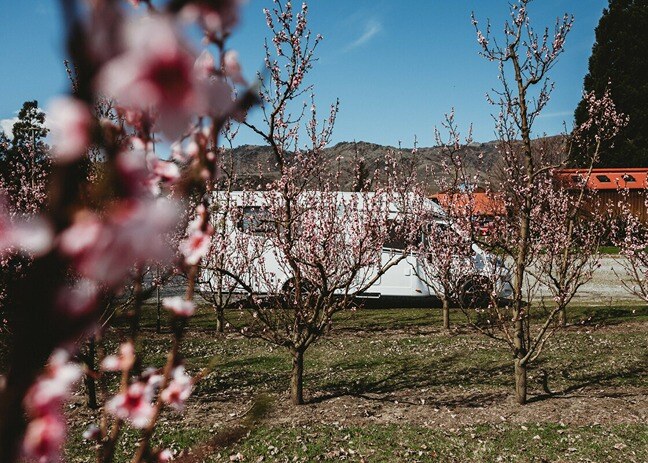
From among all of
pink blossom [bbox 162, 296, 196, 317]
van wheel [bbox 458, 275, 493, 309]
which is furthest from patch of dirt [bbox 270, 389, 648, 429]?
pink blossom [bbox 162, 296, 196, 317]

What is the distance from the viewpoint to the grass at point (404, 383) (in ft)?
16.4

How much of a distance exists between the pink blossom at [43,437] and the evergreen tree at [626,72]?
123ft

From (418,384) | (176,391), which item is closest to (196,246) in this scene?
(176,391)

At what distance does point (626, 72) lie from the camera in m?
34.0

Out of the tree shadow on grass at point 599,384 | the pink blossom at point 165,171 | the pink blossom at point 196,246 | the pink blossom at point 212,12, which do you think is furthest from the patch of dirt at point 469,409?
the pink blossom at point 212,12

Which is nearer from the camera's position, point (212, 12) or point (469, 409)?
point (212, 12)

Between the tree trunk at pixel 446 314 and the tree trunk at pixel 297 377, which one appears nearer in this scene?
the tree trunk at pixel 297 377

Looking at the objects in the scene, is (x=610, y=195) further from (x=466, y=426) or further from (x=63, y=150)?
(x=63, y=150)

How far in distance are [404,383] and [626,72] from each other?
115 feet

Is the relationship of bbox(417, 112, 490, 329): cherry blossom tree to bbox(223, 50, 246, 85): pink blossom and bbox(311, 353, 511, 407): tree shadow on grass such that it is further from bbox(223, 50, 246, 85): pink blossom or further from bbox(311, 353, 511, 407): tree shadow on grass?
bbox(223, 50, 246, 85): pink blossom

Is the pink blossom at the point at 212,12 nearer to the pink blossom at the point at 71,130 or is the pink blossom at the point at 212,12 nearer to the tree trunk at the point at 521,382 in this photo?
the pink blossom at the point at 71,130

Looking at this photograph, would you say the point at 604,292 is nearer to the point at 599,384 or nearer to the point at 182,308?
the point at 599,384

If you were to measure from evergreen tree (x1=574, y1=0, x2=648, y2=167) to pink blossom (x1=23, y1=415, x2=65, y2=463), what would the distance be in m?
37.4

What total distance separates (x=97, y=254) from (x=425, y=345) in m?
9.46
